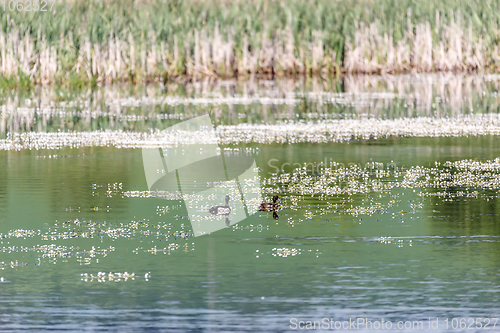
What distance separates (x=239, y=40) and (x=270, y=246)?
61.4 ft

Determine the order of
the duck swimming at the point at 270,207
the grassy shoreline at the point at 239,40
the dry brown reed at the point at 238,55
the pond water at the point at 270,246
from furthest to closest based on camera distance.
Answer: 1. the grassy shoreline at the point at 239,40
2. the dry brown reed at the point at 238,55
3. the duck swimming at the point at 270,207
4. the pond water at the point at 270,246

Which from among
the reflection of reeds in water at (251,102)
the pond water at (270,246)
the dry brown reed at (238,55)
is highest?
the dry brown reed at (238,55)

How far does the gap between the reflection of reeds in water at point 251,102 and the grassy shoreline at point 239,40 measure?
1.72ft

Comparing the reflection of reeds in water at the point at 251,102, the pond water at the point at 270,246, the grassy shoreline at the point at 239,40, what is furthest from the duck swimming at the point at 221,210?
the grassy shoreline at the point at 239,40

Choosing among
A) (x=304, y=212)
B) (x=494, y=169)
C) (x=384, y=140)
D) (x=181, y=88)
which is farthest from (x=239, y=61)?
(x=304, y=212)

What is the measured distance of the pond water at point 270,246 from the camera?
6.20 m

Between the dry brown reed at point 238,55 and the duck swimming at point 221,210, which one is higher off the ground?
the dry brown reed at point 238,55

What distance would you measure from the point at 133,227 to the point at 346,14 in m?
19.4

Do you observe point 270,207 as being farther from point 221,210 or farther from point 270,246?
point 270,246

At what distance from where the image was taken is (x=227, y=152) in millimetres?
14180

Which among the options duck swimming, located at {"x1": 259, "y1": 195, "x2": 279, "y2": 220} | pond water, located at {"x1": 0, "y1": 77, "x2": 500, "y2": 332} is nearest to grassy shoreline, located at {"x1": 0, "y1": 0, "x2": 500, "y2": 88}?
pond water, located at {"x1": 0, "y1": 77, "x2": 500, "y2": 332}

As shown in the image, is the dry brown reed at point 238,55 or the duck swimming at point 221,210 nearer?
the duck swimming at point 221,210

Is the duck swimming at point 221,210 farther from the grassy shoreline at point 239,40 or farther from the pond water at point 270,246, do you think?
the grassy shoreline at point 239,40

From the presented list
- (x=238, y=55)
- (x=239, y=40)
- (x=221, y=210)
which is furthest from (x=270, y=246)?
(x=239, y=40)
